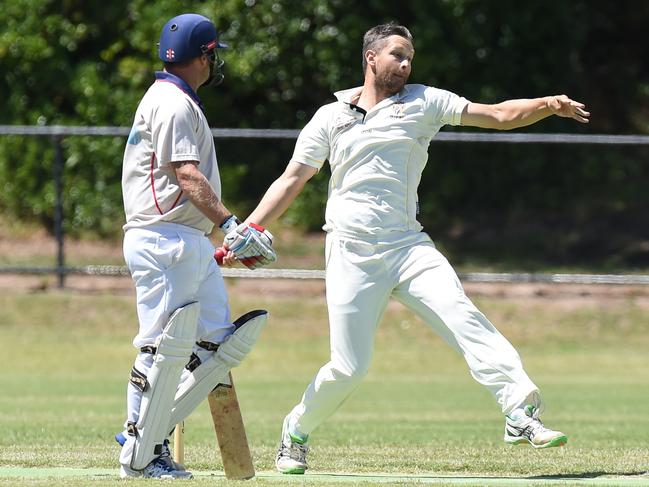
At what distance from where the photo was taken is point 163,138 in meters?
7.00

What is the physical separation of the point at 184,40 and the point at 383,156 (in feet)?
3.90

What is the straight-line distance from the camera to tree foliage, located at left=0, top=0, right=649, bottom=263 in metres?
19.8

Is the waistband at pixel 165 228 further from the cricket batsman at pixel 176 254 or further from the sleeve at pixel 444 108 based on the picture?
the sleeve at pixel 444 108

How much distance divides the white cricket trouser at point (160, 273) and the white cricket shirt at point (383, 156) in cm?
82

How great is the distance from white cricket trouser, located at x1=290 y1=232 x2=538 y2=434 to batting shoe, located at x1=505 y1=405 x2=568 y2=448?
16 centimetres

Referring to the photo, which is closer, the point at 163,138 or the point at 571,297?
the point at 163,138

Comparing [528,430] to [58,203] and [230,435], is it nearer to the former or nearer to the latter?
[230,435]

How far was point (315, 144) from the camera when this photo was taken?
766 centimetres

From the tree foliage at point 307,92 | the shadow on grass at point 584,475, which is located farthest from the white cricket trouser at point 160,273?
the tree foliage at point 307,92

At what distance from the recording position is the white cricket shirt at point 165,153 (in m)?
7.00

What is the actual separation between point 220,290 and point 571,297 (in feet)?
37.1

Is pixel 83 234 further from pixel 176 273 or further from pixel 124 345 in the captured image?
pixel 176 273

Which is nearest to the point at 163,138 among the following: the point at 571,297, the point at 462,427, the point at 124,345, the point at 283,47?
the point at 462,427

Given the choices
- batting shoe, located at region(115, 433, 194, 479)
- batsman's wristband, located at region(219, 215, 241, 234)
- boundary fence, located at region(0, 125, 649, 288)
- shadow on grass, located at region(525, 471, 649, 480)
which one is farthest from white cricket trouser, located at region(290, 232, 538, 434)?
boundary fence, located at region(0, 125, 649, 288)
